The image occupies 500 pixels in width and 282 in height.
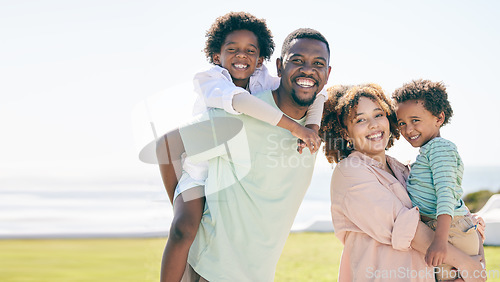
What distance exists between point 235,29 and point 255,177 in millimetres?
1296

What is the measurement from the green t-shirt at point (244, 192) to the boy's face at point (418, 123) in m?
0.67

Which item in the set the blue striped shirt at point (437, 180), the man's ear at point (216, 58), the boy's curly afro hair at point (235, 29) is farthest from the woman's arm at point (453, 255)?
the man's ear at point (216, 58)

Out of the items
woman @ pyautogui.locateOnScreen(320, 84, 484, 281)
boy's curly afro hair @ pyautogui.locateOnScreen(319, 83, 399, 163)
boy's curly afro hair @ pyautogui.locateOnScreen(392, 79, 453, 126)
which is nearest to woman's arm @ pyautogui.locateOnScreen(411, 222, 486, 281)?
woman @ pyautogui.locateOnScreen(320, 84, 484, 281)

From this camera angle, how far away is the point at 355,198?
8.61 feet

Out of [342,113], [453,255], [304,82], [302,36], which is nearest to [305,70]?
[304,82]

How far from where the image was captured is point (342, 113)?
2.89 metres

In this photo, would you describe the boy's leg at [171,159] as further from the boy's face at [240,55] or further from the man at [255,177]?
the boy's face at [240,55]

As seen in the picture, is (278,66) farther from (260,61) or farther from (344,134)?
(344,134)

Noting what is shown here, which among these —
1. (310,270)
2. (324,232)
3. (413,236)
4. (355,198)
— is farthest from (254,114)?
(324,232)

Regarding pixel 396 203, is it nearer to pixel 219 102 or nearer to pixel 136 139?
pixel 219 102

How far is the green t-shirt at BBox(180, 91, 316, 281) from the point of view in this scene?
2582mm

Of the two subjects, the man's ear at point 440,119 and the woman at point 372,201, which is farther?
the man's ear at point 440,119

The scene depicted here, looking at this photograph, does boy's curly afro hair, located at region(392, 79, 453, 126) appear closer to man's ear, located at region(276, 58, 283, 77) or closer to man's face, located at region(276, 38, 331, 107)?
man's face, located at region(276, 38, 331, 107)

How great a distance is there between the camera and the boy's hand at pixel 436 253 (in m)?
2.40
